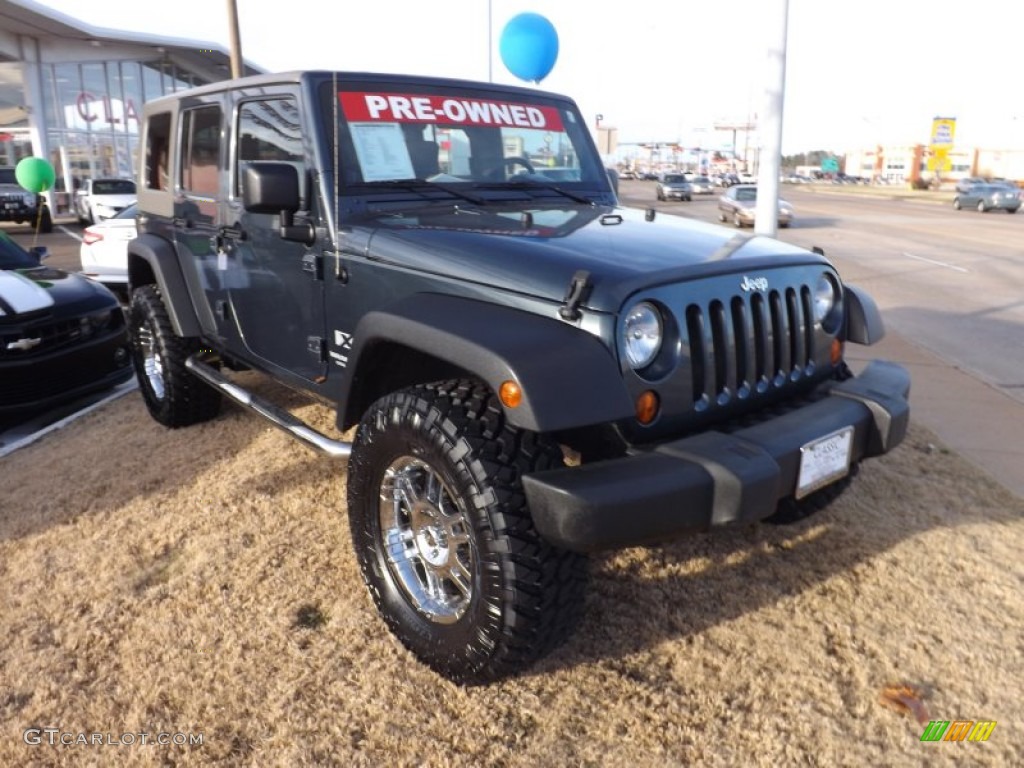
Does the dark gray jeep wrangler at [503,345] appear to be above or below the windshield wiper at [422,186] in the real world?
below

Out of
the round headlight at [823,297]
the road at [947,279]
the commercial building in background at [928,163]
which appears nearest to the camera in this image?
the round headlight at [823,297]

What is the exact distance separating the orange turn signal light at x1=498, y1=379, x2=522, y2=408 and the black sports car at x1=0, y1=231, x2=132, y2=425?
4.20 metres

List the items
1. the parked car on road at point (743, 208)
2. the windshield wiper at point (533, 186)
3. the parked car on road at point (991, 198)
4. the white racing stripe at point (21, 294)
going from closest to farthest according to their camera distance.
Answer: the windshield wiper at point (533, 186) → the white racing stripe at point (21, 294) → the parked car on road at point (743, 208) → the parked car on road at point (991, 198)

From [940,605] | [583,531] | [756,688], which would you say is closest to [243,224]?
[583,531]

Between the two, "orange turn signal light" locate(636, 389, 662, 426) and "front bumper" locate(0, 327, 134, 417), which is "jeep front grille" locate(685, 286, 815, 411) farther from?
"front bumper" locate(0, 327, 134, 417)

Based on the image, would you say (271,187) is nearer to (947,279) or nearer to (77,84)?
(947,279)

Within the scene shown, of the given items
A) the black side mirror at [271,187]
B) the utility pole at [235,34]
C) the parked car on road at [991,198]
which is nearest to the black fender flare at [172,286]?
the black side mirror at [271,187]

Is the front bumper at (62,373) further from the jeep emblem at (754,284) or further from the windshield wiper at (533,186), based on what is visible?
the jeep emblem at (754,284)

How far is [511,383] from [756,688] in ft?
4.32

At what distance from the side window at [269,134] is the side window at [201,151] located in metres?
0.29

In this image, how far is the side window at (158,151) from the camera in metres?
4.66

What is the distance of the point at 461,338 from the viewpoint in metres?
2.39

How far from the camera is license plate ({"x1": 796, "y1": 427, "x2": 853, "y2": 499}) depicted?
251 centimetres

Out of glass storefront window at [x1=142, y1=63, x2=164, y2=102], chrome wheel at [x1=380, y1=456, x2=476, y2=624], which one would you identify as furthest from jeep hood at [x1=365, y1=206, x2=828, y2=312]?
glass storefront window at [x1=142, y1=63, x2=164, y2=102]
